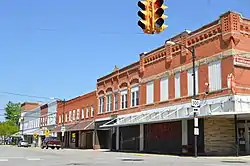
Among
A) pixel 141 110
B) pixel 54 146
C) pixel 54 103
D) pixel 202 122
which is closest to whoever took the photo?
pixel 202 122

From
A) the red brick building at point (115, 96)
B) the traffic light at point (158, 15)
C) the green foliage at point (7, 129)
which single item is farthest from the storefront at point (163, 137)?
the green foliage at point (7, 129)

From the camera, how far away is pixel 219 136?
28281 millimetres

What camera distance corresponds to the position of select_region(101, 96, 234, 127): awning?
88.0 feet

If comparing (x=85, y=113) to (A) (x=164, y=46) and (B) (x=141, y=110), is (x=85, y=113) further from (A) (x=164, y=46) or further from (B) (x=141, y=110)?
(A) (x=164, y=46)

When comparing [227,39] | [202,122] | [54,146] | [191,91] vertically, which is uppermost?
[227,39]

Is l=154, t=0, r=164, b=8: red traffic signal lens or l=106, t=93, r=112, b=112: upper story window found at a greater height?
l=154, t=0, r=164, b=8: red traffic signal lens

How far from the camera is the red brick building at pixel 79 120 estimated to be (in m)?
51.5

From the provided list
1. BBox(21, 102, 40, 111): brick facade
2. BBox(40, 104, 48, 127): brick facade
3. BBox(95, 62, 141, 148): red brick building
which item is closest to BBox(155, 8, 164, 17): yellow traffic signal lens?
BBox(95, 62, 141, 148): red brick building

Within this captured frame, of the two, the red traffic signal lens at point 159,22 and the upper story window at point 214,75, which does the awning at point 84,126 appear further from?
the red traffic signal lens at point 159,22

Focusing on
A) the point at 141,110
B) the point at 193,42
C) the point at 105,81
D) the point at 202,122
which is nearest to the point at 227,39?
the point at 193,42

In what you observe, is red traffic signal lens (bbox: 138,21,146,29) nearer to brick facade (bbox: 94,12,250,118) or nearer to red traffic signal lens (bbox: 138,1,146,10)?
red traffic signal lens (bbox: 138,1,146,10)

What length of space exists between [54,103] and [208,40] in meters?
44.7

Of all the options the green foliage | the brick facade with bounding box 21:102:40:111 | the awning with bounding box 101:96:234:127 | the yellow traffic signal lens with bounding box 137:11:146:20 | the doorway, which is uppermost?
the brick facade with bounding box 21:102:40:111

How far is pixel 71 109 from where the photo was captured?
200 ft
